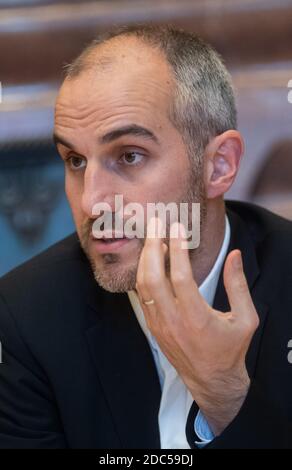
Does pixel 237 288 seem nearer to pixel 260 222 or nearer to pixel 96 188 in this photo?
pixel 96 188

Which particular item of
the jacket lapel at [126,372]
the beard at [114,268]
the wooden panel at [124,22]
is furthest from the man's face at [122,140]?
the wooden panel at [124,22]

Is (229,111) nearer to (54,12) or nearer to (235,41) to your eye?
(235,41)

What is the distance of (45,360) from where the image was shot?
4.26ft

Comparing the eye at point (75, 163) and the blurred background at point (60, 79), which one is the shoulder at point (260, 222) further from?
the eye at point (75, 163)

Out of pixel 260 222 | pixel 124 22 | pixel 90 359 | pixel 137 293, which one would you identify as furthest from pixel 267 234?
pixel 124 22

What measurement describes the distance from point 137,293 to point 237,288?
0.89 feet

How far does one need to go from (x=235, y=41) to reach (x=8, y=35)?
19.8 inches

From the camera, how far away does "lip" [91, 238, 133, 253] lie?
1221mm

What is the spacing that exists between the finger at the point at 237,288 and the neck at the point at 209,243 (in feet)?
1.01

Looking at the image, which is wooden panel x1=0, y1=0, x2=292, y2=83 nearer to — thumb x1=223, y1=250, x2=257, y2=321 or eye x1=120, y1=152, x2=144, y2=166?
eye x1=120, y1=152, x2=144, y2=166

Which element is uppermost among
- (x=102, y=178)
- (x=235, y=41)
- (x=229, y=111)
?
(x=235, y=41)

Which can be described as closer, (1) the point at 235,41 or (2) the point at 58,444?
(2) the point at 58,444

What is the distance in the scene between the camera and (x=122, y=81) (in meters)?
1.24

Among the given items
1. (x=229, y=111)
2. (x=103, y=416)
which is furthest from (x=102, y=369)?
(x=229, y=111)
